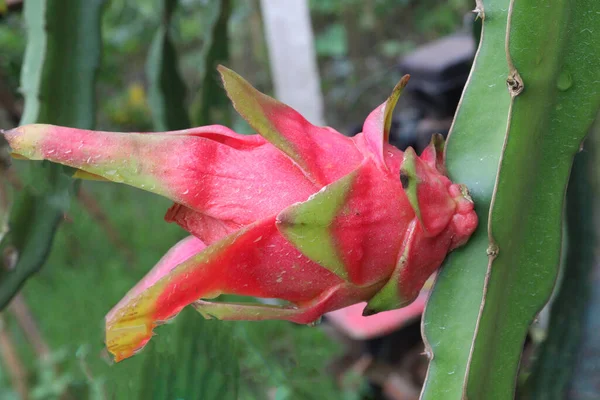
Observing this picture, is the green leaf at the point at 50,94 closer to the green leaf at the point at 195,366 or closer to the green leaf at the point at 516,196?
the green leaf at the point at 195,366

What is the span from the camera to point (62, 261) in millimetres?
1937

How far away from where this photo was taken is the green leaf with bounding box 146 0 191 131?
68 cm

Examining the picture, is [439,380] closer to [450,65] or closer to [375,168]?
[375,168]

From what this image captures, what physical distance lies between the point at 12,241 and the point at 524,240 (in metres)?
0.45

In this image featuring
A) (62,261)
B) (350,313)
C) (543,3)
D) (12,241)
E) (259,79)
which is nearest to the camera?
(543,3)

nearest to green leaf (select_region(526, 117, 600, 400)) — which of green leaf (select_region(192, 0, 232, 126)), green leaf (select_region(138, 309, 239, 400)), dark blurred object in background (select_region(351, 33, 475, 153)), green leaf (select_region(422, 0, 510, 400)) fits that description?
green leaf (select_region(422, 0, 510, 400))

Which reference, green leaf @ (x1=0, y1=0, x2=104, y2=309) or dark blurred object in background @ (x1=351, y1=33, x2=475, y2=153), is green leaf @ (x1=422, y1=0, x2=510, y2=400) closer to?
green leaf @ (x1=0, y1=0, x2=104, y2=309)

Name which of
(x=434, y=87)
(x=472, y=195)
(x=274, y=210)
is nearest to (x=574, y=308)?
(x=472, y=195)

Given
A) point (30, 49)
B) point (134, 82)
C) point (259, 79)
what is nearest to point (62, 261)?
point (259, 79)

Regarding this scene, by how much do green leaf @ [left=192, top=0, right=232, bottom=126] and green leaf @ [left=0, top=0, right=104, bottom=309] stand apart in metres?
0.14

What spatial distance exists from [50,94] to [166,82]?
20 cm

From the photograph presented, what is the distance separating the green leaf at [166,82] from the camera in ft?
2.23

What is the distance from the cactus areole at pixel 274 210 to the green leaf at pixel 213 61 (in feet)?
1.22

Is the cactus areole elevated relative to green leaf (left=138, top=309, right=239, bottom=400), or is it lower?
elevated
